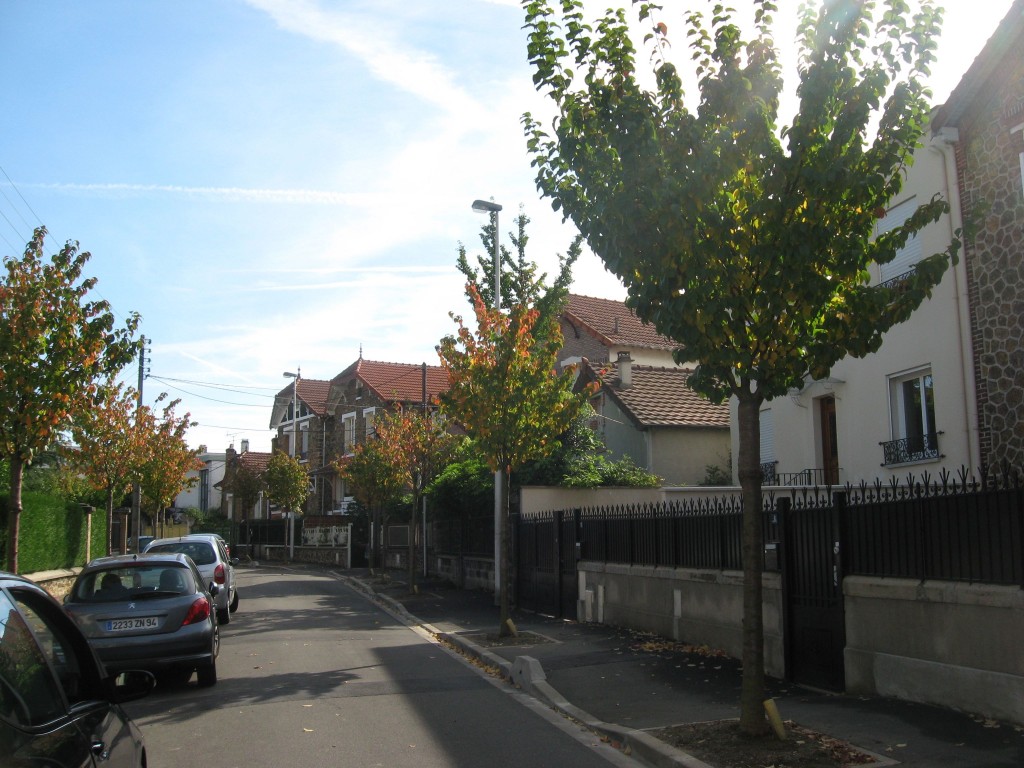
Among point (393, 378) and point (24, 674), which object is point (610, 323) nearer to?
point (393, 378)

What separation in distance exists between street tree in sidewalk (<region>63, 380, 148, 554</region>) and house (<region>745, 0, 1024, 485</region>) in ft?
60.5

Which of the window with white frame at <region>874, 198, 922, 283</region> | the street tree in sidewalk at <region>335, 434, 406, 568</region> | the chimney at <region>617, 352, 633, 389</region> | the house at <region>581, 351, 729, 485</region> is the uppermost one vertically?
the window with white frame at <region>874, 198, 922, 283</region>

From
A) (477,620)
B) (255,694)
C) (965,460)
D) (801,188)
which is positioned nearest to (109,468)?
(477,620)

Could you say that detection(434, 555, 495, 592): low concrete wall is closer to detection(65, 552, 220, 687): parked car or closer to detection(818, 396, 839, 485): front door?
detection(818, 396, 839, 485): front door

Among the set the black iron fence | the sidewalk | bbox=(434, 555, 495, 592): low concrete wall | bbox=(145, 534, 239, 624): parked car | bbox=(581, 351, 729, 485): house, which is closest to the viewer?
the sidewalk

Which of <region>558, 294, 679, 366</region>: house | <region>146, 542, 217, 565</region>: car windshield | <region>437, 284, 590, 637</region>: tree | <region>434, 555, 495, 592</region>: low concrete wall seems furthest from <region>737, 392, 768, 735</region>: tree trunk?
<region>558, 294, 679, 366</region>: house

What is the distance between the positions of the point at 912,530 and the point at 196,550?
13.2 metres

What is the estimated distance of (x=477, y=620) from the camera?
17344mm

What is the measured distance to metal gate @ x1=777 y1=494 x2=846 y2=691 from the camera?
9.21 m

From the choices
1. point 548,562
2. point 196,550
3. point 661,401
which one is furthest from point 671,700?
point 661,401

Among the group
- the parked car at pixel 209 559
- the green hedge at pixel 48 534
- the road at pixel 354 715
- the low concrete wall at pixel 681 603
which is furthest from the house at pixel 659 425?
the green hedge at pixel 48 534

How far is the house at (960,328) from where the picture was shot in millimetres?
14219

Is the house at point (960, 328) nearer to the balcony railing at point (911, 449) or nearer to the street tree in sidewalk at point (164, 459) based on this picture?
the balcony railing at point (911, 449)

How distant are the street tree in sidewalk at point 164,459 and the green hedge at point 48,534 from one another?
435 centimetres
